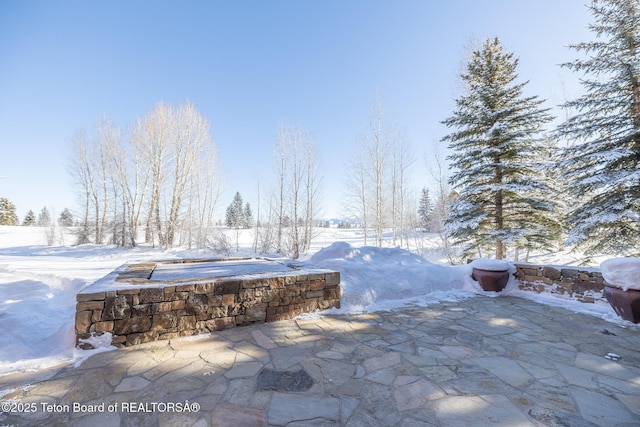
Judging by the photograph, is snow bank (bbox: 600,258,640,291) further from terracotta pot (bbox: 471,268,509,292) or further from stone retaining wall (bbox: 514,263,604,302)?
terracotta pot (bbox: 471,268,509,292)

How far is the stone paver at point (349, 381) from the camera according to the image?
1.43 meters

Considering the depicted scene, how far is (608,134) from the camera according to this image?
5.10 m

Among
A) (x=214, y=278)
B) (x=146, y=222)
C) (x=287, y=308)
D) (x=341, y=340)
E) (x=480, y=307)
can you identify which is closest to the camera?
(x=341, y=340)

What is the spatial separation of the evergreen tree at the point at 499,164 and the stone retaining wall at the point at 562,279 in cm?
155

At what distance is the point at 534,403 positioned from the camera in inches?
61.0

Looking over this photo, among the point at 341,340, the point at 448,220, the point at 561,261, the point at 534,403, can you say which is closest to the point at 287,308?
the point at 341,340

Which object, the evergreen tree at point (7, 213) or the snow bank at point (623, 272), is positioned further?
the evergreen tree at point (7, 213)

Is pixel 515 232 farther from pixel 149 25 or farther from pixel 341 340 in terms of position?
pixel 149 25

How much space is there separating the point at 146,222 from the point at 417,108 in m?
14.6

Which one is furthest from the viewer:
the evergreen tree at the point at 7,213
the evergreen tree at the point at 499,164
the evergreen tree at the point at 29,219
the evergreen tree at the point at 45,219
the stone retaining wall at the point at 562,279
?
the evergreen tree at the point at 29,219

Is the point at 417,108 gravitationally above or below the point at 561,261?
above

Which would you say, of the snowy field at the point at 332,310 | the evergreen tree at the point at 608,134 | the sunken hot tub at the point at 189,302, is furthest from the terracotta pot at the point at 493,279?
the sunken hot tub at the point at 189,302

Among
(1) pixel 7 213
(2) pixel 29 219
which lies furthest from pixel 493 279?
(2) pixel 29 219

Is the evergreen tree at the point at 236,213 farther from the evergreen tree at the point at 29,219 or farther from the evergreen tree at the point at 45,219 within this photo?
the evergreen tree at the point at 29,219
